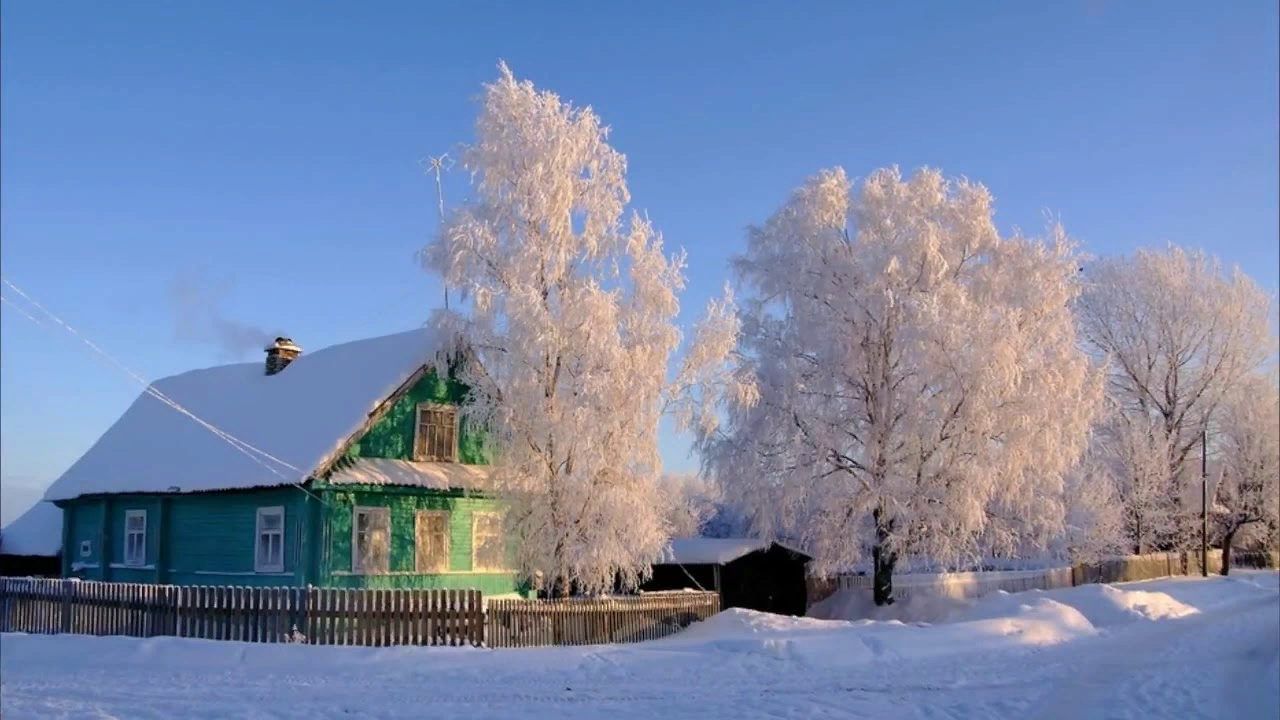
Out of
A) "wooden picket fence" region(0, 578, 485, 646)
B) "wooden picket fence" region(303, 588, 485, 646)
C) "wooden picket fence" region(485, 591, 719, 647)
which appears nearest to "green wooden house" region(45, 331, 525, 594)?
"wooden picket fence" region(485, 591, 719, 647)

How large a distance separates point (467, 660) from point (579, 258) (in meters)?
10.5

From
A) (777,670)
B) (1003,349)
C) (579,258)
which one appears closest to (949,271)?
(1003,349)

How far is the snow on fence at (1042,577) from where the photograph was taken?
115 feet

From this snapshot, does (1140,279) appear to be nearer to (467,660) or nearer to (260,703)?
(467,660)

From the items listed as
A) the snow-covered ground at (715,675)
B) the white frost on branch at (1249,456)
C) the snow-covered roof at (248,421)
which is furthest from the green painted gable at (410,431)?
the white frost on branch at (1249,456)

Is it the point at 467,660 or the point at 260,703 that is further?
the point at 467,660

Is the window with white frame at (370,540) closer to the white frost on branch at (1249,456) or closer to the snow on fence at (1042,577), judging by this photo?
the snow on fence at (1042,577)

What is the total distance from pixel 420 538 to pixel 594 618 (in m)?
5.67

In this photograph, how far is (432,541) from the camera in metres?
26.7

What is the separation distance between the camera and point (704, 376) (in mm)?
25531

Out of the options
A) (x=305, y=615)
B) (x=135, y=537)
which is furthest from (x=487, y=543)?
(x=135, y=537)

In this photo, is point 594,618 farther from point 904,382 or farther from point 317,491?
point 904,382

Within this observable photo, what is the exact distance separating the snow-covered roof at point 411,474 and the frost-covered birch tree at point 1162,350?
1337 inches

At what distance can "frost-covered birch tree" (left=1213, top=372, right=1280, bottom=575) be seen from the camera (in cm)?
5288
